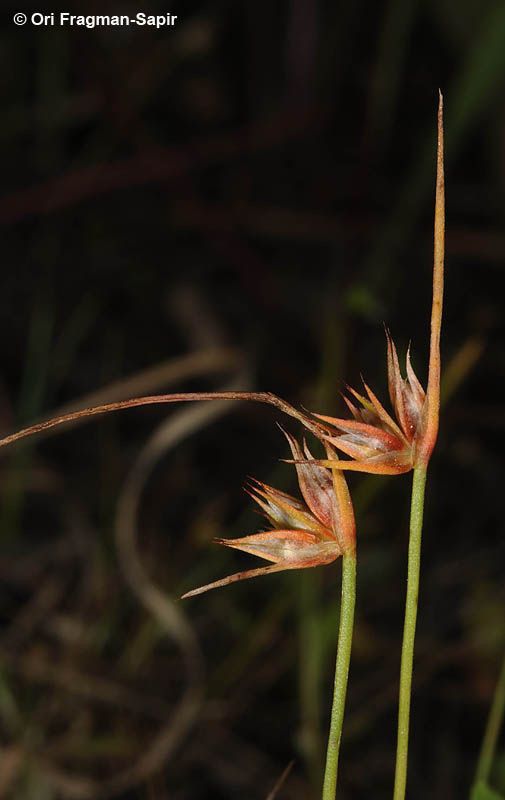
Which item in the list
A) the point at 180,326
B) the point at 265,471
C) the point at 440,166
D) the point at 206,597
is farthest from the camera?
the point at 180,326

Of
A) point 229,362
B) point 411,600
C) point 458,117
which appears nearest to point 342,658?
point 411,600

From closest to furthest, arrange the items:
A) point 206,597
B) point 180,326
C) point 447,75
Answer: point 206,597, point 180,326, point 447,75

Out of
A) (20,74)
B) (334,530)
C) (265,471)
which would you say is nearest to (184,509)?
(265,471)

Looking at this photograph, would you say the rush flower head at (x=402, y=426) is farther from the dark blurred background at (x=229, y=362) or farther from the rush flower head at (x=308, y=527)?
the dark blurred background at (x=229, y=362)

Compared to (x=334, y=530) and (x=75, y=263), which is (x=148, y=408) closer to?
(x=75, y=263)

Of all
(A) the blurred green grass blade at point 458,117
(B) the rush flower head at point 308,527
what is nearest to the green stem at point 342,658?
(B) the rush flower head at point 308,527

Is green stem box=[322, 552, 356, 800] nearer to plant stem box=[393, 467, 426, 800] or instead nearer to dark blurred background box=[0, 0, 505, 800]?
plant stem box=[393, 467, 426, 800]

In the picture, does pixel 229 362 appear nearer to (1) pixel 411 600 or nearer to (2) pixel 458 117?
(2) pixel 458 117
